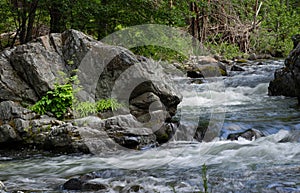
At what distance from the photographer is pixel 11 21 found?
42.7ft

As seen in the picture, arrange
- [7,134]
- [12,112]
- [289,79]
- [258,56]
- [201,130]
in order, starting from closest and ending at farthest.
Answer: [7,134] < [12,112] < [201,130] < [289,79] < [258,56]

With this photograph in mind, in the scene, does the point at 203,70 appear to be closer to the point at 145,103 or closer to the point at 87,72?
the point at 145,103

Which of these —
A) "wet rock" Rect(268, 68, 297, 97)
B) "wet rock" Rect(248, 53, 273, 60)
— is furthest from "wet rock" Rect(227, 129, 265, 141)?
"wet rock" Rect(248, 53, 273, 60)

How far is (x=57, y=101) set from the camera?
25.2 feet

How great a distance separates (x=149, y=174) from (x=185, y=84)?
9704mm

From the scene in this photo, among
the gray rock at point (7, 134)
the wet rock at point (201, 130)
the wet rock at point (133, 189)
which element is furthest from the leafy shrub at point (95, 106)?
the wet rock at point (133, 189)

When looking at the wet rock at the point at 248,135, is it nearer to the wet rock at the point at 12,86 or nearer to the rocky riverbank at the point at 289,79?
the wet rock at the point at 12,86

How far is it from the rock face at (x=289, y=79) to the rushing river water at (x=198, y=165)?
1805mm

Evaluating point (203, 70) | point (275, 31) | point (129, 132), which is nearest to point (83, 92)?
point (129, 132)

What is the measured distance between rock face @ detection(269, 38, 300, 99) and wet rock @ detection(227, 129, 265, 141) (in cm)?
429

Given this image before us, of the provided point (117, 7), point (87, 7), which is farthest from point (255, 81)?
point (87, 7)

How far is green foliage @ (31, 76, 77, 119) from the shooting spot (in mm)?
7578

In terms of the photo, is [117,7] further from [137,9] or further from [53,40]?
[53,40]

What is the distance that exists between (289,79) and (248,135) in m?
5.07
